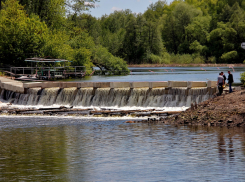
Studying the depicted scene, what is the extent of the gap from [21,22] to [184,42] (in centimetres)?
11165

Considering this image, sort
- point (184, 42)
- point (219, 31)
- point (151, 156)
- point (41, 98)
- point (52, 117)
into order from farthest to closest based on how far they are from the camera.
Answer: point (184, 42) < point (219, 31) < point (41, 98) < point (52, 117) < point (151, 156)

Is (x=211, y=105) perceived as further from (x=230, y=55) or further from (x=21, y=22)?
(x=230, y=55)

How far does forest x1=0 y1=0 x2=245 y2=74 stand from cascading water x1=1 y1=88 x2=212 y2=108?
2473 cm

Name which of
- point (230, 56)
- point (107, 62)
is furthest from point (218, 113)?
point (230, 56)

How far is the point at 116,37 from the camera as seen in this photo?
6398 inches

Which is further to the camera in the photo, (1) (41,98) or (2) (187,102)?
(1) (41,98)

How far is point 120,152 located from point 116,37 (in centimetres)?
14419

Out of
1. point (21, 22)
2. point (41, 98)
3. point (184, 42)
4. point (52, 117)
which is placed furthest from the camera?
point (184, 42)

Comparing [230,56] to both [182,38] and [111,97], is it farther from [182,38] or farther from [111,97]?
[111,97]

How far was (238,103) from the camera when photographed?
95.1ft

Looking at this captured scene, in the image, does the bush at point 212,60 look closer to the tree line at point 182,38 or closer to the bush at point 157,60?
the tree line at point 182,38

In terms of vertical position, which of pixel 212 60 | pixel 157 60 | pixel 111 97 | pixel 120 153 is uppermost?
pixel 212 60

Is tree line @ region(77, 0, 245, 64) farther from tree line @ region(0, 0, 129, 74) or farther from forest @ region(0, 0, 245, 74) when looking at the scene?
tree line @ region(0, 0, 129, 74)

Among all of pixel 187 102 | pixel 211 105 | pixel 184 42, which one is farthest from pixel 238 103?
pixel 184 42
